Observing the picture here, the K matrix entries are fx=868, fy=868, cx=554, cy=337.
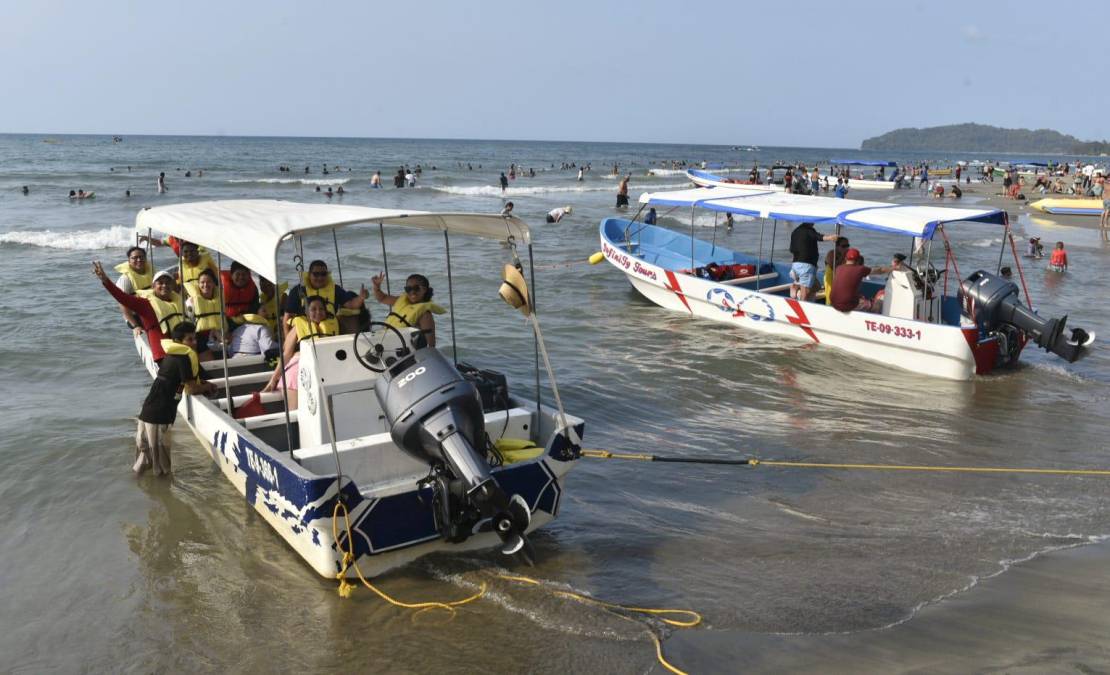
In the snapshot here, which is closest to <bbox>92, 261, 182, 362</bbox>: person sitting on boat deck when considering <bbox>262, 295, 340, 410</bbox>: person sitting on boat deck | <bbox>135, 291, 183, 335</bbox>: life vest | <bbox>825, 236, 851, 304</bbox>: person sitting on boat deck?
<bbox>135, 291, 183, 335</bbox>: life vest

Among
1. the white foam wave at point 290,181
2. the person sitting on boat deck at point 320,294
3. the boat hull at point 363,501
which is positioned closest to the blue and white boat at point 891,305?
the person sitting on boat deck at point 320,294

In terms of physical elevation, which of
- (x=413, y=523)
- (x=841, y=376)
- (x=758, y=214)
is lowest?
(x=841, y=376)

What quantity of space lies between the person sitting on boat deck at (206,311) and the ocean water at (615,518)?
3.26 feet

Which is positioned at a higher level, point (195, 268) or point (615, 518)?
point (195, 268)

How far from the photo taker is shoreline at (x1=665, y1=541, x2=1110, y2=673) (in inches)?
196

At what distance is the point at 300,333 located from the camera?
7227 mm

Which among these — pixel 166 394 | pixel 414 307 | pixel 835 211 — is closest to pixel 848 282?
pixel 835 211

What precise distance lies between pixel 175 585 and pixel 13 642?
101 centimetres

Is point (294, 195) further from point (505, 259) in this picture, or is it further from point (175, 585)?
point (175, 585)

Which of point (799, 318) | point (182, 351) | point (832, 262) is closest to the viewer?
point (182, 351)

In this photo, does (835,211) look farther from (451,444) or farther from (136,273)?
A: (136,273)

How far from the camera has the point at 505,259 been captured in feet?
76.5

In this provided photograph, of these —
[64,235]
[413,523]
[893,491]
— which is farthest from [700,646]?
[64,235]

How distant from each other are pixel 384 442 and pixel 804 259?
9855mm
